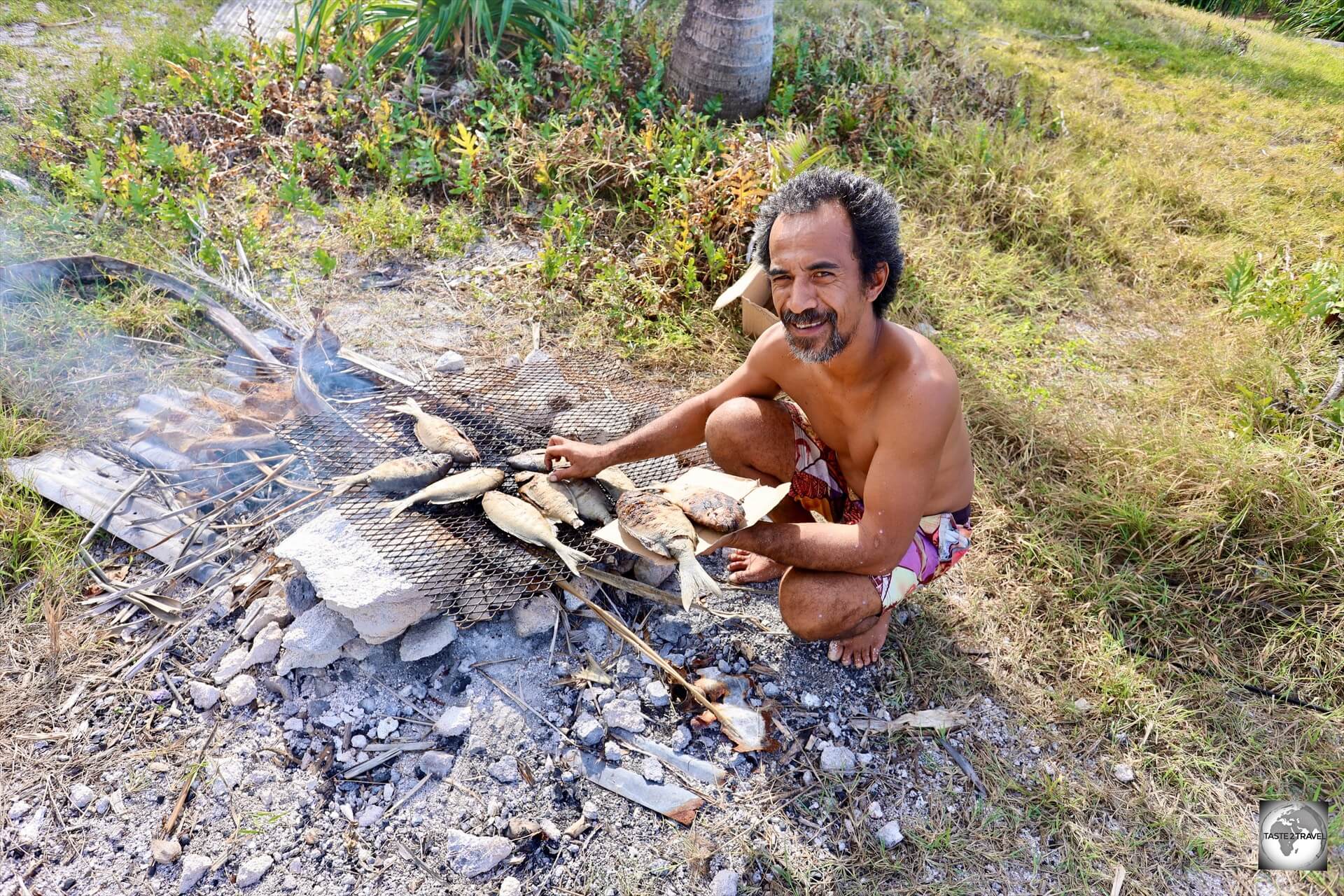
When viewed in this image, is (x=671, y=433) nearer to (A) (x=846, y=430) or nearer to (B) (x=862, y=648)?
(A) (x=846, y=430)

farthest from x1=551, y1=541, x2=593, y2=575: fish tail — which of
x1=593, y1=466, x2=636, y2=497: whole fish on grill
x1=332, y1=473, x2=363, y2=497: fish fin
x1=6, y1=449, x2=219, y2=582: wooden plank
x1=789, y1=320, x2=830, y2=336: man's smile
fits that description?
x1=6, y1=449, x2=219, y2=582: wooden plank

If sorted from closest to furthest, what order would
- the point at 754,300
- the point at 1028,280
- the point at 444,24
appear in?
the point at 754,300
the point at 1028,280
the point at 444,24

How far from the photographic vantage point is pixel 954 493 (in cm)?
243

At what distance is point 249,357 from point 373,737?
1.80 m

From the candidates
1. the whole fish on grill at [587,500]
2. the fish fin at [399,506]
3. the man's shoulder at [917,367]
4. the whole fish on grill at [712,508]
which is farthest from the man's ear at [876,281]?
the fish fin at [399,506]

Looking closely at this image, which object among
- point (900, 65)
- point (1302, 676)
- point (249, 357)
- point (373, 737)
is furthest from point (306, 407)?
point (900, 65)

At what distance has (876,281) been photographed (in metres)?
2.17

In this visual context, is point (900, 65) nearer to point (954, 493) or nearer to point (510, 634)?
point (954, 493)

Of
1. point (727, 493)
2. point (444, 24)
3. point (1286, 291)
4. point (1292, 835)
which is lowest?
point (1292, 835)

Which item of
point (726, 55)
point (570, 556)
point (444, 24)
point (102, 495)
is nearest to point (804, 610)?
point (570, 556)

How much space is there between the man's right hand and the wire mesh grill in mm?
173

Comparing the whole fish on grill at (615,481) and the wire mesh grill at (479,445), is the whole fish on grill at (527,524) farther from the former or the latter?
the whole fish on grill at (615,481)

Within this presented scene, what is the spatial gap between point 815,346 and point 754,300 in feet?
5.13

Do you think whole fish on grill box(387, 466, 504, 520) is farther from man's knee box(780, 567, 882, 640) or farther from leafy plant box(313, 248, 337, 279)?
leafy plant box(313, 248, 337, 279)
